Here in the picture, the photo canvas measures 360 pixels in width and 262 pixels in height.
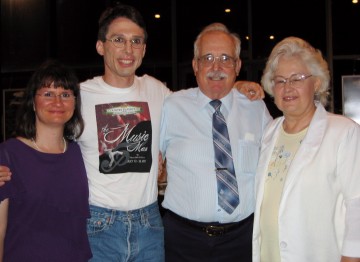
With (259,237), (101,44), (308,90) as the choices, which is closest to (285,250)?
(259,237)

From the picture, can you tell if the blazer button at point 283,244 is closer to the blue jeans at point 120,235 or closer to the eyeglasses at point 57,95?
the blue jeans at point 120,235

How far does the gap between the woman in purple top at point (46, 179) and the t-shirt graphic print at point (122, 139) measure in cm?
12

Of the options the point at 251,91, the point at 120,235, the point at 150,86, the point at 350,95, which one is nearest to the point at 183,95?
the point at 150,86

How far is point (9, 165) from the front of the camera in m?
2.01

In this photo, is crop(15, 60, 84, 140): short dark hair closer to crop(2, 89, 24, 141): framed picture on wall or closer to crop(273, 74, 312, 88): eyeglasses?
crop(273, 74, 312, 88): eyeglasses

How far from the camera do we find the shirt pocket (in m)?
2.45

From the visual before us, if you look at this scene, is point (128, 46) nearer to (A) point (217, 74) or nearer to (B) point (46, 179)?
(A) point (217, 74)

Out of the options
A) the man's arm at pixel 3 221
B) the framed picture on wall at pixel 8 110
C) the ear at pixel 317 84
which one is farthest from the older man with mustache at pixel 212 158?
the framed picture on wall at pixel 8 110

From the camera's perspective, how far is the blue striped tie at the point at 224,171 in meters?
2.37

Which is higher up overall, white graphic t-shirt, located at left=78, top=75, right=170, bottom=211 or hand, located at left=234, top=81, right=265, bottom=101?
hand, located at left=234, top=81, right=265, bottom=101

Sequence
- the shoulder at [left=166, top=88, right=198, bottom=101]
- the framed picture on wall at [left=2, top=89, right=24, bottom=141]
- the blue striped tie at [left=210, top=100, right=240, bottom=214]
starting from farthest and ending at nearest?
the framed picture on wall at [left=2, top=89, right=24, bottom=141] < the shoulder at [left=166, top=88, right=198, bottom=101] < the blue striped tie at [left=210, top=100, right=240, bottom=214]

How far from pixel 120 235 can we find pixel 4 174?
0.65 metres

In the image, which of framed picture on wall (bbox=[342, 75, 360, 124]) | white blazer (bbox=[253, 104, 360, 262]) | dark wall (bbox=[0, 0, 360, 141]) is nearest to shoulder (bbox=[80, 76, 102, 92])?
white blazer (bbox=[253, 104, 360, 262])

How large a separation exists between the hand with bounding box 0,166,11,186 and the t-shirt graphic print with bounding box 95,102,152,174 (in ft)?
1.55
